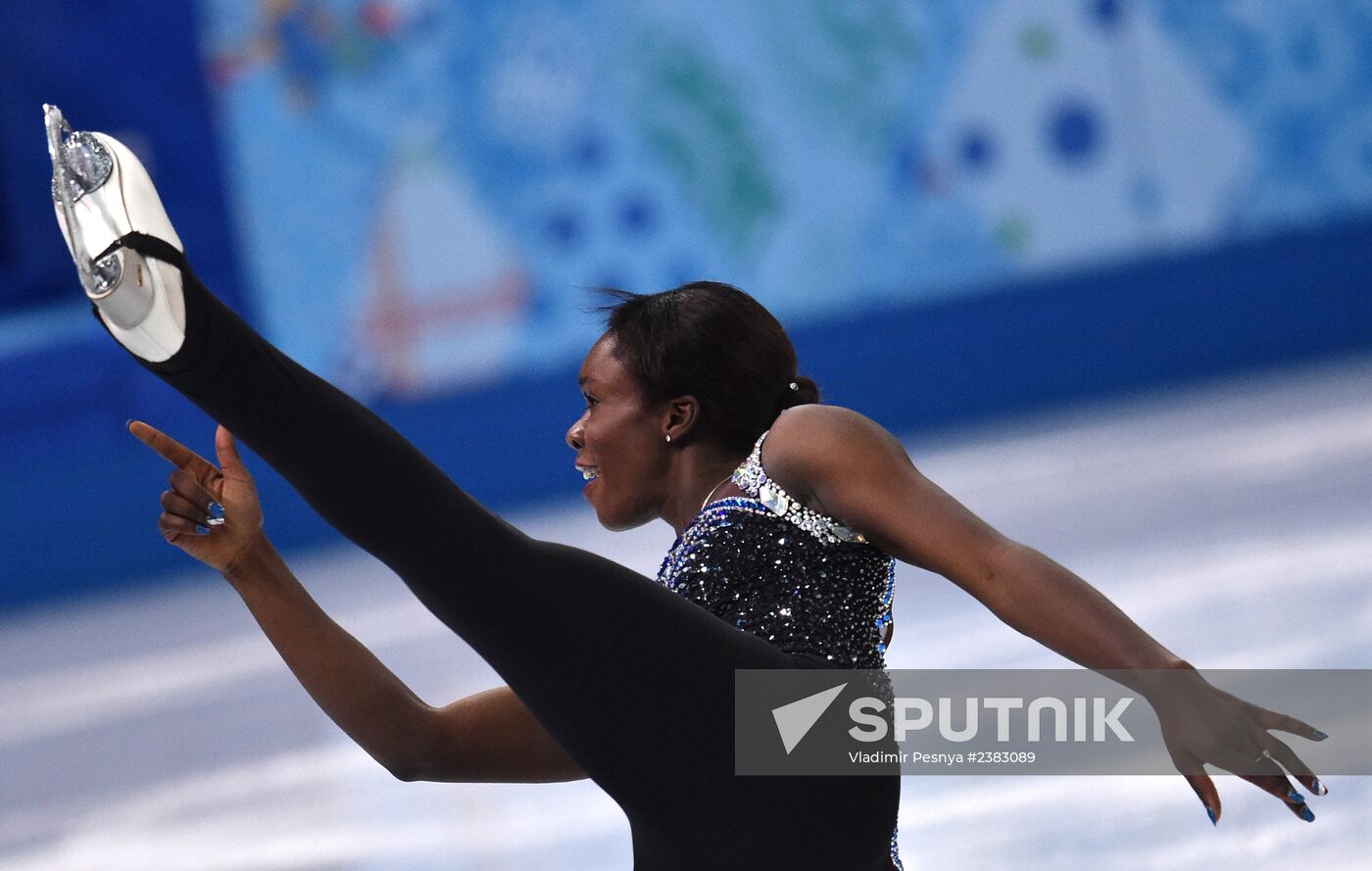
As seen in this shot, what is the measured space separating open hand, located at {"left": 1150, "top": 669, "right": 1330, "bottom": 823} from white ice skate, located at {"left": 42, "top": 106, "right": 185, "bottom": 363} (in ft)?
2.55

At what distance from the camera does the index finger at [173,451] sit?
1.71 meters

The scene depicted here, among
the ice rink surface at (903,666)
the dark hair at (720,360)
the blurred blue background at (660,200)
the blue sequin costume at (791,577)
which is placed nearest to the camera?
the blue sequin costume at (791,577)

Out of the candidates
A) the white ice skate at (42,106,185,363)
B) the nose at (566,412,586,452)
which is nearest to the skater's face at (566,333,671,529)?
the nose at (566,412,586,452)

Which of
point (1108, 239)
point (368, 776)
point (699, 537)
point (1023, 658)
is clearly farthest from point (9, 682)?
point (1108, 239)

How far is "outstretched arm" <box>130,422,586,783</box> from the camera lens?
1756 millimetres

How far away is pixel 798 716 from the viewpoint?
1.60 metres

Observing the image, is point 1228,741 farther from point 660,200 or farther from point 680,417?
point 660,200

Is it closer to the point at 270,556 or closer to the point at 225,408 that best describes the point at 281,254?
the point at 270,556

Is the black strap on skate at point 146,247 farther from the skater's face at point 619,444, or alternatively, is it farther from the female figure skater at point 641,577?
the skater's face at point 619,444

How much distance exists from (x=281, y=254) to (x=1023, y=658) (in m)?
3.56

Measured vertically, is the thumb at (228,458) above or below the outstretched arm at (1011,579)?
above

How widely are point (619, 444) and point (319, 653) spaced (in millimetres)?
364

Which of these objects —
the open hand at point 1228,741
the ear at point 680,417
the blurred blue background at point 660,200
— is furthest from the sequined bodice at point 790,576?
the blurred blue background at point 660,200

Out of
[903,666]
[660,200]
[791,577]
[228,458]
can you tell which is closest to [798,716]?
[791,577]
